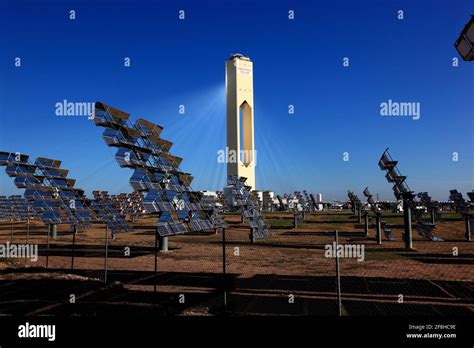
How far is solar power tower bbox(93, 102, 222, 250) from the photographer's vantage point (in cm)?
1928

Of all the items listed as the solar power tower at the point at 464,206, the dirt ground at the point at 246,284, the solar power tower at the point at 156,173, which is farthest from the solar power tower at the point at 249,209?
the solar power tower at the point at 464,206

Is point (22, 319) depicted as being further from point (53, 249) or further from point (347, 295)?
point (53, 249)

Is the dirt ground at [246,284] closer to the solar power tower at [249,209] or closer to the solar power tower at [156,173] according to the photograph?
the solar power tower at [156,173]

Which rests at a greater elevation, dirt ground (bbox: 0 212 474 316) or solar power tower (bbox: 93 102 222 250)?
solar power tower (bbox: 93 102 222 250)

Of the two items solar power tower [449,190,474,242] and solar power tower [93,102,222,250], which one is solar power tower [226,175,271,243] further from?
solar power tower [449,190,474,242]

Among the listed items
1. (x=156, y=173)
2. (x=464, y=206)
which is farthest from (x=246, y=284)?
(x=464, y=206)

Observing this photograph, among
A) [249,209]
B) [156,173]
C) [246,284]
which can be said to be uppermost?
[156,173]

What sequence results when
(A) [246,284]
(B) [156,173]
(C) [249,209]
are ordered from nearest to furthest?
(A) [246,284] < (B) [156,173] < (C) [249,209]

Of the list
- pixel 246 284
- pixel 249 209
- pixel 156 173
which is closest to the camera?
pixel 246 284

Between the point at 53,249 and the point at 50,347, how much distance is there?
2684 centimetres

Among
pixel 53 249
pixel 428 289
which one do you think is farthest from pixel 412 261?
pixel 53 249

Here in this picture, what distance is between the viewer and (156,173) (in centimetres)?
2181

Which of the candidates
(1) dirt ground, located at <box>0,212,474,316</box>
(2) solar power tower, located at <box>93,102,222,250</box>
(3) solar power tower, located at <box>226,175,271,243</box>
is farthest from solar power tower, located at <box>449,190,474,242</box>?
(2) solar power tower, located at <box>93,102,222,250</box>

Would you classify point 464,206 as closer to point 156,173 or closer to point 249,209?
point 249,209
